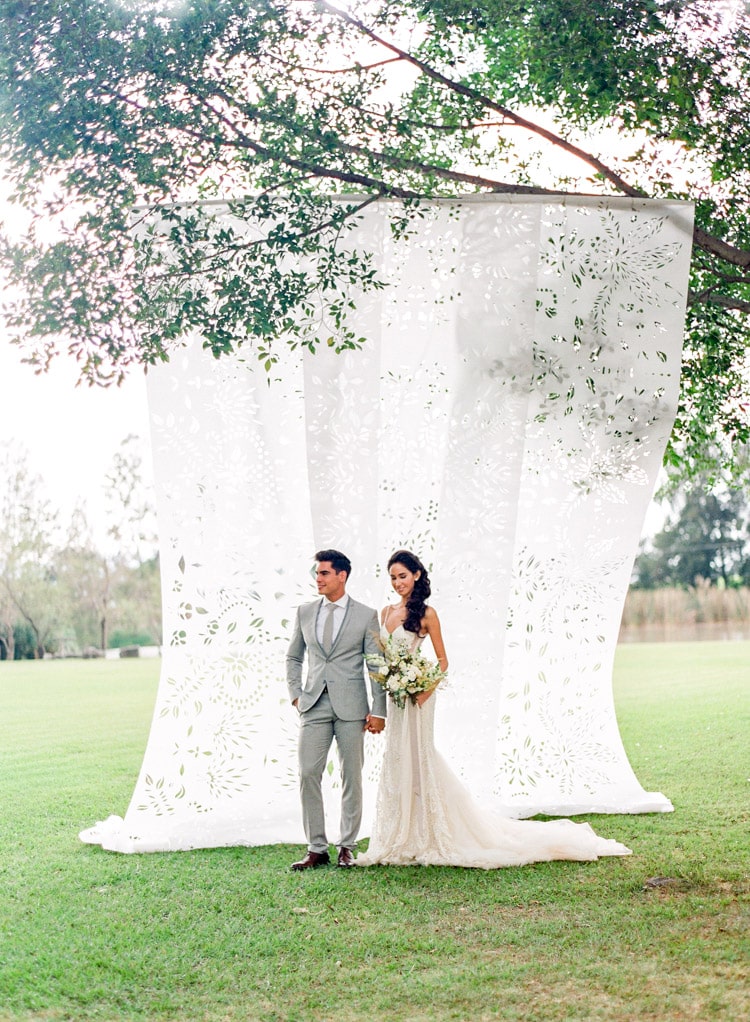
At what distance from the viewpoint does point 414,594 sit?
7012 mm

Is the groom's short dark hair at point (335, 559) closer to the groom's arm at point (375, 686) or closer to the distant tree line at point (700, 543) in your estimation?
the groom's arm at point (375, 686)

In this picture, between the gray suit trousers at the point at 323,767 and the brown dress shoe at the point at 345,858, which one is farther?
the gray suit trousers at the point at 323,767

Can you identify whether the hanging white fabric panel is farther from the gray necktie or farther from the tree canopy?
the gray necktie

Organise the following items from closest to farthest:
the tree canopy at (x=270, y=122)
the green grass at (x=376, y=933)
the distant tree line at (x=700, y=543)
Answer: the green grass at (x=376, y=933) < the tree canopy at (x=270, y=122) < the distant tree line at (x=700, y=543)

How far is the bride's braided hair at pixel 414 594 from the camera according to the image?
6969mm

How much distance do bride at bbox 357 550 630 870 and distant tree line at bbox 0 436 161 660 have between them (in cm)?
2658

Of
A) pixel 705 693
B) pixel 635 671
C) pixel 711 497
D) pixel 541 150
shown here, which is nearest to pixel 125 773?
pixel 541 150

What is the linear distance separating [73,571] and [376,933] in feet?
97.6

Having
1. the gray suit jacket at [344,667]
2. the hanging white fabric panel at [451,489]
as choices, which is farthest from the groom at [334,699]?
the hanging white fabric panel at [451,489]


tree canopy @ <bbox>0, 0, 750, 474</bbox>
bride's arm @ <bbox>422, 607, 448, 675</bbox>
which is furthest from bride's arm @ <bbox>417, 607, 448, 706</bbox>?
tree canopy @ <bbox>0, 0, 750, 474</bbox>

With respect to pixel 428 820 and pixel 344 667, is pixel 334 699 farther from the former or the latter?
pixel 428 820

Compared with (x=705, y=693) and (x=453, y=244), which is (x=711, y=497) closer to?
(x=705, y=693)

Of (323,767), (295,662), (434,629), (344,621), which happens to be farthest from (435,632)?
(323,767)

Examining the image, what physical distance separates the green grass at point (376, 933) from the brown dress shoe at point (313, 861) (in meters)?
0.14
